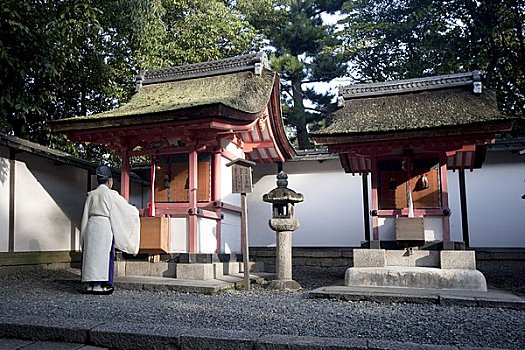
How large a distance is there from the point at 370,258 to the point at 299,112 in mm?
13339

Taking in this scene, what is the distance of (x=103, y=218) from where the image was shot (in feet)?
23.1

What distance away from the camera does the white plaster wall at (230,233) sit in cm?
974

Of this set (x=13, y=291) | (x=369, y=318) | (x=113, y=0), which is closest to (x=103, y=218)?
(x=13, y=291)

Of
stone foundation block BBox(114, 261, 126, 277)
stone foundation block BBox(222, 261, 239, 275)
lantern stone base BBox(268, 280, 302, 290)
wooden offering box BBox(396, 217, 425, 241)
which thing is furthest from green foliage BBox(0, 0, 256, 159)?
wooden offering box BBox(396, 217, 425, 241)

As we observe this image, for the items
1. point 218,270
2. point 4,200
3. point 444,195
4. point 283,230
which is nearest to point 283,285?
point 283,230

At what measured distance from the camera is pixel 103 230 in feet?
22.9

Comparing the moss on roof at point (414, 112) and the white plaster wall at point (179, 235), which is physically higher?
the moss on roof at point (414, 112)

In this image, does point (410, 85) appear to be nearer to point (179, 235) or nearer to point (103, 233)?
point (179, 235)

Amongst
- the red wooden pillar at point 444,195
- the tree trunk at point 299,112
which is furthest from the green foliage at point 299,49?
the red wooden pillar at point 444,195

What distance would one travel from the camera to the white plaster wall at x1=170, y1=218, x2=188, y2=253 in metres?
8.86

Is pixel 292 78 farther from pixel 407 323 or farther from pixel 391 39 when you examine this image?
pixel 407 323

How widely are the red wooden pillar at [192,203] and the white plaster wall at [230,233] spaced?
984 millimetres

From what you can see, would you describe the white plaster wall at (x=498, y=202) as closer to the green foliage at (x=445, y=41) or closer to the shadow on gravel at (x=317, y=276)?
the shadow on gravel at (x=317, y=276)

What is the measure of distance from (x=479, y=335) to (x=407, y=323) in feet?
2.38
